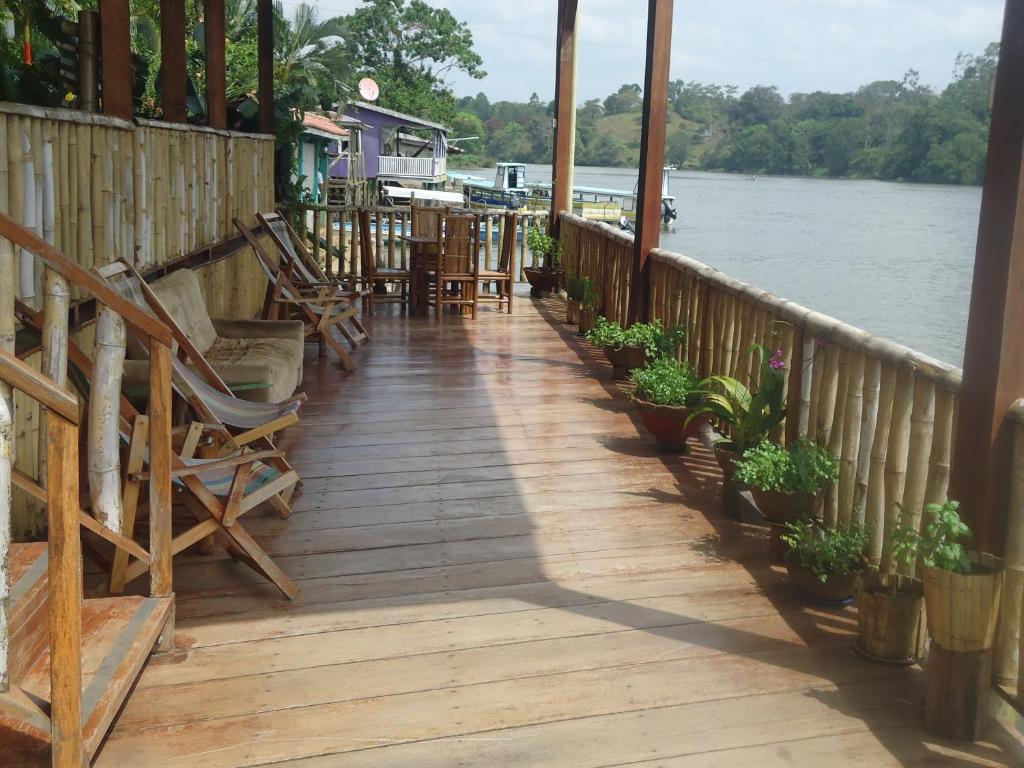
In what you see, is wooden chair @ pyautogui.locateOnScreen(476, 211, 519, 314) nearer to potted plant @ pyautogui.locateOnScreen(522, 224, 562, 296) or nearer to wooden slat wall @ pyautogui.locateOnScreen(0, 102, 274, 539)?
potted plant @ pyautogui.locateOnScreen(522, 224, 562, 296)

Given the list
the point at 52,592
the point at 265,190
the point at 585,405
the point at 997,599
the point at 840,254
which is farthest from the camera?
the point at 840,254

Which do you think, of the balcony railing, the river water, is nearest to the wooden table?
the river water

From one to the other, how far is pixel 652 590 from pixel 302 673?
1.23m

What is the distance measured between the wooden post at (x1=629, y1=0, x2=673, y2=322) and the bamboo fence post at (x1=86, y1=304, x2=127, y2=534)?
14.7 feet

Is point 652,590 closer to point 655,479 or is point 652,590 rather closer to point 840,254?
point 655,479

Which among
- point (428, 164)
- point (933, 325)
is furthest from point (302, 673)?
point (428, 164)

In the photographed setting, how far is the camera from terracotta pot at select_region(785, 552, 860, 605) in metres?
3.30

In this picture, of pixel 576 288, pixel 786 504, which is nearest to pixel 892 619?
pixel 786 504

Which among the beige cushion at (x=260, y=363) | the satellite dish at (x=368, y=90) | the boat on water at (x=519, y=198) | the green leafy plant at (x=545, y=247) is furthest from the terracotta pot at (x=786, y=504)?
the boat on water at (x=519, y=198)

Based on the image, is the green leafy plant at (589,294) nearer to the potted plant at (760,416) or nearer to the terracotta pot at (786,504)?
the potted plant at (760,416)

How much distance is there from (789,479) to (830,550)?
0.37 meters

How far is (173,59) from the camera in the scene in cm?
613

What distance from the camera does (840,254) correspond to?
1731 inches

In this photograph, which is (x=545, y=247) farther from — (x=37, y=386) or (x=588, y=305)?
(x=37, y=386)
